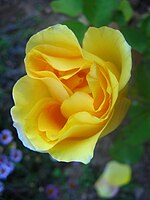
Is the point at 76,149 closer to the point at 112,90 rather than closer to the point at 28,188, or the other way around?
the point at 112,90

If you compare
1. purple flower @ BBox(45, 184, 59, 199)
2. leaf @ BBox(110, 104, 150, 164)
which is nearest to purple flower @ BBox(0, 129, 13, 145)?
purple flower @ BBox(45, 184, 59, 199)

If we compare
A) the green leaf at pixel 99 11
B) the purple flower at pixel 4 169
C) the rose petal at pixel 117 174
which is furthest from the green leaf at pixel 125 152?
the green leaf at pixel 99 11

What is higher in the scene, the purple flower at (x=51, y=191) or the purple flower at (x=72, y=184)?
the purple flower at (x=51, y=191)

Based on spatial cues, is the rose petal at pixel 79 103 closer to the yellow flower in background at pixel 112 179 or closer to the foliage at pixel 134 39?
the foliage at pixel 134 39

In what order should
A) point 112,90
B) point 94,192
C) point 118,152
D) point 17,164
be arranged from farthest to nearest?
point 94,192 < point 17,164 < point 118,152 < point 112,90

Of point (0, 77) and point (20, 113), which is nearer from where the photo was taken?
point (20, 113)

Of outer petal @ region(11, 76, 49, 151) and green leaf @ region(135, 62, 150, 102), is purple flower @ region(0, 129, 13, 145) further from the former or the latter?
outer petal @ region(11, 76, 49, 151)

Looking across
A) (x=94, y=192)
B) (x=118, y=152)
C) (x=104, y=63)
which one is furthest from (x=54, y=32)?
(x=94, y=192)
